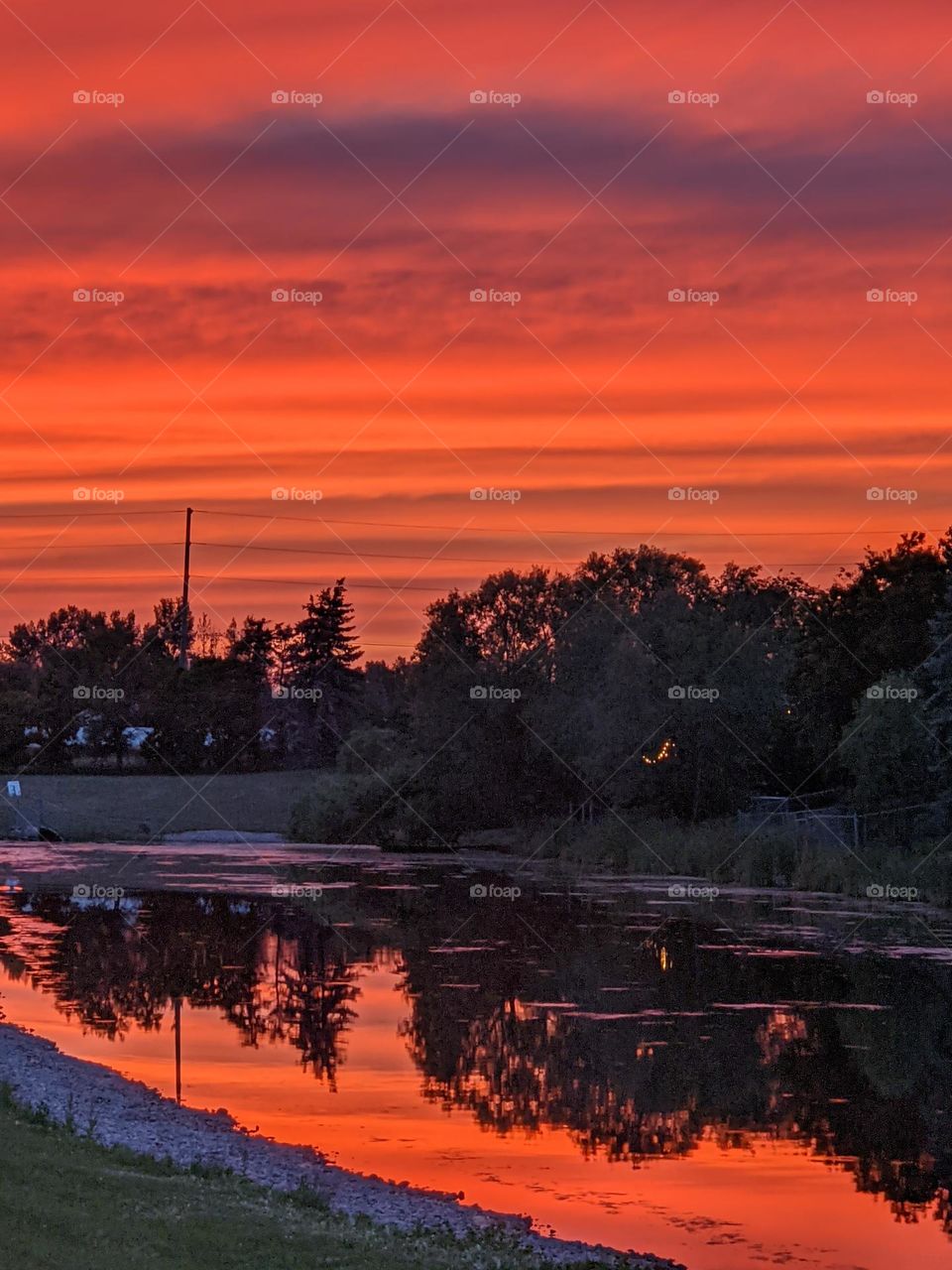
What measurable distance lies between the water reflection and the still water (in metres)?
0.08

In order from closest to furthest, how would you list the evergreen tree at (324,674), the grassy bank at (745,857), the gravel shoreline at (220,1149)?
1. the gravel shoreline at (220,1149)
2. the grassy bank at (745,857)
3. the evergreen tree at (324,674)

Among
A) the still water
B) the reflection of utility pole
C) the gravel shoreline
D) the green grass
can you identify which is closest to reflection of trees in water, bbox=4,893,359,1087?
the still water

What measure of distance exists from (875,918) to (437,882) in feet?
63.3

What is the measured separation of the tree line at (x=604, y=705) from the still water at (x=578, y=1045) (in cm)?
1623

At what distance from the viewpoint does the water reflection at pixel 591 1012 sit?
22.1 metres

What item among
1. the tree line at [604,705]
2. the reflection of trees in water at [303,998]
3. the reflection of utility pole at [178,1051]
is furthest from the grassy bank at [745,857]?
the reflection of utility pole at [178,1051]

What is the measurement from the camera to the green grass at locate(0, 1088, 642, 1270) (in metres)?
12.6

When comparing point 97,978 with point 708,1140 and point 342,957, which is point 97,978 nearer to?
point 342,957

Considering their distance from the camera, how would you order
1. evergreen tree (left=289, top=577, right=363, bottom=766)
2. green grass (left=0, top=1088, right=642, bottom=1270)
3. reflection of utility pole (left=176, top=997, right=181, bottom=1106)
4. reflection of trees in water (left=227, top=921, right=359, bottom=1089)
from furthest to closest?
1. evergreen tree (left=289, top=577, right=363, bottom=766)
2. reflection of trees in water (left=227, top=921, right=359, bottom=1089)
3. reflection of utility pole (left=176, top=997, right=181, bottom=1106)
4. green grass (left=0, top=1088, right=642, bottom=1270)

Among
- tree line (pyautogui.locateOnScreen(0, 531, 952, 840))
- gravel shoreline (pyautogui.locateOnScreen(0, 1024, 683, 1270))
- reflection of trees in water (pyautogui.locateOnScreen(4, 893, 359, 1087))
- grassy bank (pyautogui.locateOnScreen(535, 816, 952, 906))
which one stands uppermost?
tree line (pyautogui.locateOnScreen(0, 531, 952, 840))

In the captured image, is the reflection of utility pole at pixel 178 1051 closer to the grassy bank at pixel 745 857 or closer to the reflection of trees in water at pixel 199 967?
the reflection of trees in water at pixel 199 967

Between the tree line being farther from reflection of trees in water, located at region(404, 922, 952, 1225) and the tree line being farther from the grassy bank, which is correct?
reflection of trees in water, located at region(404, 922, 952, 1225)

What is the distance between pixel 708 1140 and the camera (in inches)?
837

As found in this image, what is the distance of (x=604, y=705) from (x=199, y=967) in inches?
1483
